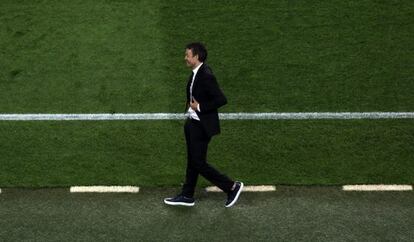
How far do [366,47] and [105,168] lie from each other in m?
4.77

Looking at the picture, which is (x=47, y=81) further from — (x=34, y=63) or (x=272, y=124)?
(x=272, y=124)

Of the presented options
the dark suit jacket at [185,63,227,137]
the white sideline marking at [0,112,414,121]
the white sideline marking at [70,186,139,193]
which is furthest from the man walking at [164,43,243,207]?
the white sideline marking at [0,112,414,121]

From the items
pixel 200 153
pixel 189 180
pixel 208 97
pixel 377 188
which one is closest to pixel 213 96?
pixel 208 97

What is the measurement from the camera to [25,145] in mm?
8617

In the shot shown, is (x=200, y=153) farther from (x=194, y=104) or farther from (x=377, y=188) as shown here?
(x=377, y=188)

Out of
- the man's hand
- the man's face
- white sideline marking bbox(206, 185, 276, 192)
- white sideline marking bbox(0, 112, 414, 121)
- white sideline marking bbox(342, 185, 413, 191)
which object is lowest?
white sideline marking bbox(342, 185, 413, 191)

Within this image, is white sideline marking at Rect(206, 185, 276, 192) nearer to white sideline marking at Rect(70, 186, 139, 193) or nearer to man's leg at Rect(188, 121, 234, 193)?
man's leg at Rect(188, 121, 234, 193)

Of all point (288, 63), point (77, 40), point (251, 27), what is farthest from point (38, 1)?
point (288, 63)

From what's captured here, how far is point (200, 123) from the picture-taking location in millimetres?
7070

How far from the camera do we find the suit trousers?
711 cm

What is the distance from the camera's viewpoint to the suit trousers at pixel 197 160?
711 centimetres

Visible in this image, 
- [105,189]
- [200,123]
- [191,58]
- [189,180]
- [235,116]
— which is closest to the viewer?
[191,58]

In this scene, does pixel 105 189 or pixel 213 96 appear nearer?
pixel 213 96

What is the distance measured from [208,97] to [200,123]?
320mm
